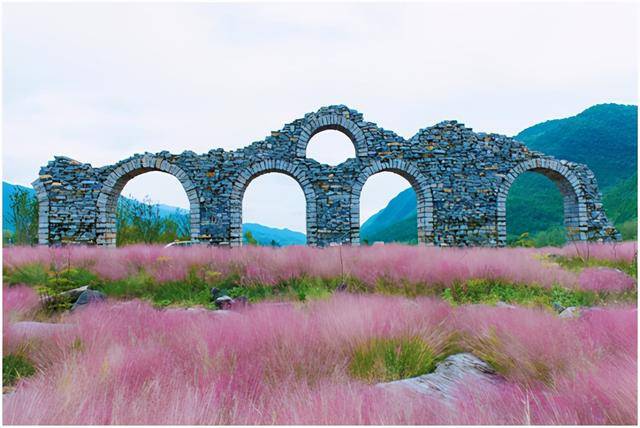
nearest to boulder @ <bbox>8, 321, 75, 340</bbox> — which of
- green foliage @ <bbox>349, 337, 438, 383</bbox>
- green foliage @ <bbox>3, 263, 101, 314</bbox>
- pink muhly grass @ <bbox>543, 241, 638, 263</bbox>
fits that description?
green foliage @ <bbox>3, 263, 101, 314</bbox>

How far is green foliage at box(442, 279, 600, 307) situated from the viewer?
5.22 m

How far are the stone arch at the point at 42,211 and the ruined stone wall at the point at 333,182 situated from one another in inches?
1.4

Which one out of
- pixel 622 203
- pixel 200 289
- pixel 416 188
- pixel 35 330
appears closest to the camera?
pixel 35 330

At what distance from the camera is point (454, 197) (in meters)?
13.4

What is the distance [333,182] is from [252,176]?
285 centimetres

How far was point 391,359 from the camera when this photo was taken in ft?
8.98

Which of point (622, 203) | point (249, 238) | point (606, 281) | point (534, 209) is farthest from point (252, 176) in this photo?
point (534, 209)

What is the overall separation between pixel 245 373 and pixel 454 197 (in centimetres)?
1225

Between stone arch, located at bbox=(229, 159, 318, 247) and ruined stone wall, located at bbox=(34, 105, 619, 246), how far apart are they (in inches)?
1.4

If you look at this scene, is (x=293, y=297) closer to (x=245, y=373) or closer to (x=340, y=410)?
(x=245, y=373)

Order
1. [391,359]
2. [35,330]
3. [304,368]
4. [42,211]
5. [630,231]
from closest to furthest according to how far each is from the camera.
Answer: [304,368] → [391,359] → [35,330] → [42,211] → [630,231]

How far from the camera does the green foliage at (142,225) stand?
47.1ft

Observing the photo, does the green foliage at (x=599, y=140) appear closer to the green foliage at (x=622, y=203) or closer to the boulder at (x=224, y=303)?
the green foliage at (x=622, y=203)

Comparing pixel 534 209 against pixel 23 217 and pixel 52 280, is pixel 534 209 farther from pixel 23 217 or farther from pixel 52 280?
pixel 52 280
